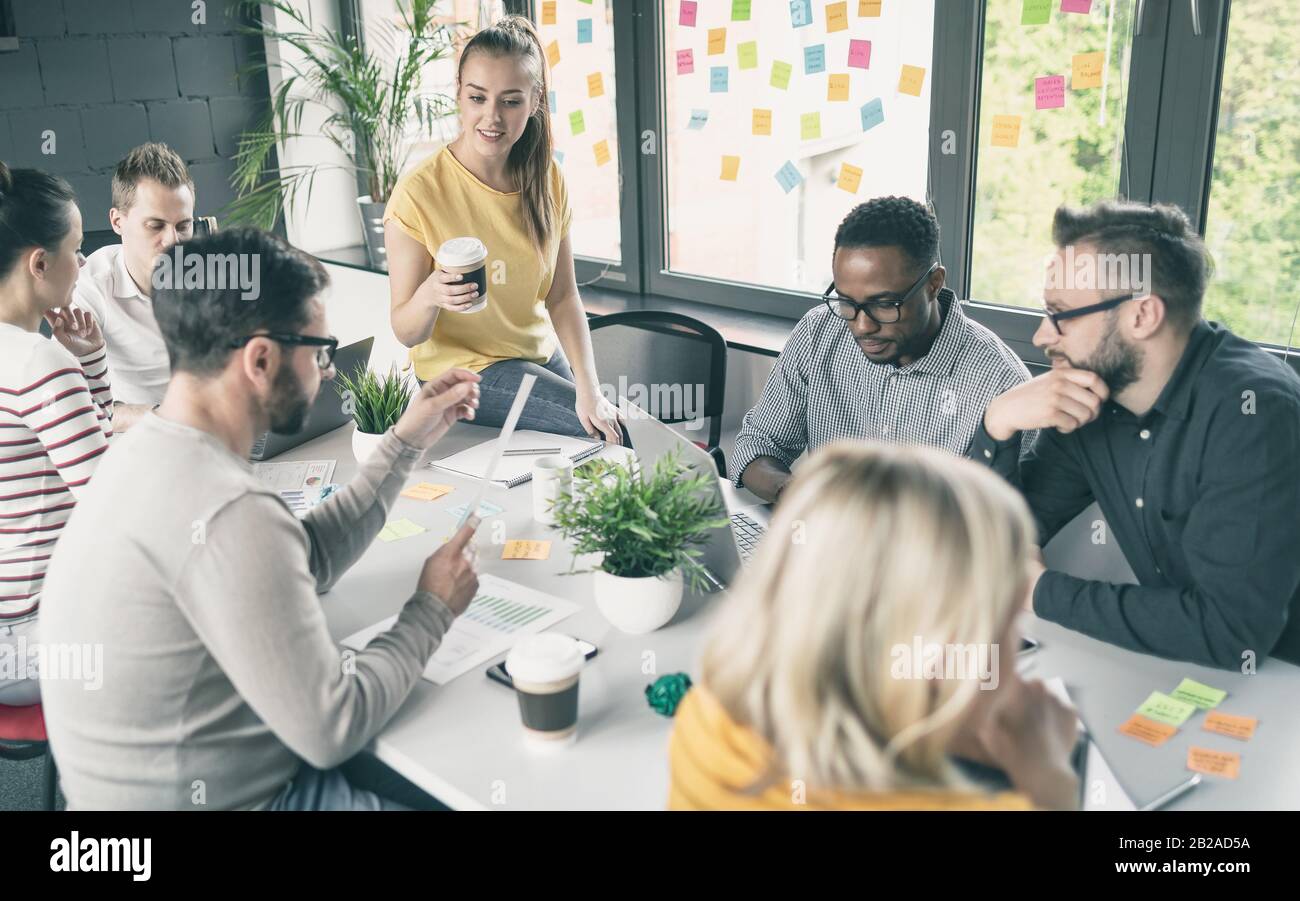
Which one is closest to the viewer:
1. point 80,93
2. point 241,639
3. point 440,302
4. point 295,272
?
point 241,639

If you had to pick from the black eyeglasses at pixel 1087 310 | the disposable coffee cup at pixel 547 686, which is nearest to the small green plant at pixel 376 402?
the disposable coffee cup at pixel 547 686

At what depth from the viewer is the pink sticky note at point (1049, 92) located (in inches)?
104

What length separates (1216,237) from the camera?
8.21 ft

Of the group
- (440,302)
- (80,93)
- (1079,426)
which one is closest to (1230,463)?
(1079,426)

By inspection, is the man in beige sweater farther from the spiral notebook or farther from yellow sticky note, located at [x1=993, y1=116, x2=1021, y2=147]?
yellow sticky note, located at [x1=993, y1=116, x2=1021, y2=147]

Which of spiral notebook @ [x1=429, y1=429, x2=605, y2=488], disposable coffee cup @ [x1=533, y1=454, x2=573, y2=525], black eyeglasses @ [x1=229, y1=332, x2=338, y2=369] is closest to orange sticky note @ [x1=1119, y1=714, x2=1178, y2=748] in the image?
disposable coffee cup @ [x1=533, y1=454, x2=573, y2=525]

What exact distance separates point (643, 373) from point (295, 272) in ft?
5.13

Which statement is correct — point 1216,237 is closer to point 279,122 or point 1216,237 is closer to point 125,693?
point 125,693

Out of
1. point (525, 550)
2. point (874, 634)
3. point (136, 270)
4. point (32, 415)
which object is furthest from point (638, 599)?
point (136, 270)

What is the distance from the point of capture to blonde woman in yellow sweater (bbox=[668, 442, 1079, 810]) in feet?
2.91

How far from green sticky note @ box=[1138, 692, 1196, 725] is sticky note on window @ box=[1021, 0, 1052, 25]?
1875mm

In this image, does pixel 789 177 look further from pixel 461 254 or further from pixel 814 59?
pixel 461 254

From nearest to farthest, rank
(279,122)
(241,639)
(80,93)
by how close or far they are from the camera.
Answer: (241,639) → (80,93) → (279,122)

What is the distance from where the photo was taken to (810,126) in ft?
10.6
